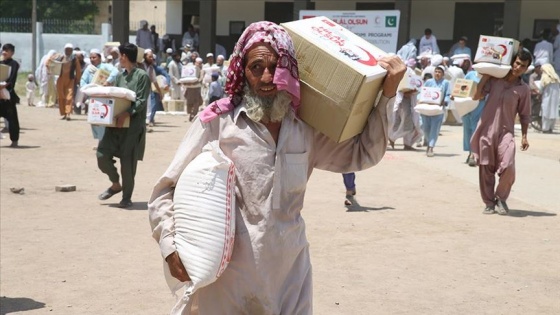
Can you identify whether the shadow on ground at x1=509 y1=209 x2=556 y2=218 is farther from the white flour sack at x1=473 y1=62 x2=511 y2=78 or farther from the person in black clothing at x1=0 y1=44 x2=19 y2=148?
the person in black clothing at x1=0 y1=44 x2=19 y2=148

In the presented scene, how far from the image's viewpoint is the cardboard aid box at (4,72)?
15883 millimetres

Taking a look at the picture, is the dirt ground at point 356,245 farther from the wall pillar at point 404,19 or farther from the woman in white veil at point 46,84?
the woman in white veil at point 46,84

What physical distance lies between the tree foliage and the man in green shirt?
41490 mm

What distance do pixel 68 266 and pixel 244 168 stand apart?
4.25 metres

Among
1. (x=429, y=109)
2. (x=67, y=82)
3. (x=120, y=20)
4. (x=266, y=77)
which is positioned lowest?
(x=67, y=82)

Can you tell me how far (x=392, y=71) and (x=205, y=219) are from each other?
875 millimetres

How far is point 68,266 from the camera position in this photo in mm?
7547

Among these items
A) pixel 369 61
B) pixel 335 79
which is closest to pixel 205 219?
pixel 335 79

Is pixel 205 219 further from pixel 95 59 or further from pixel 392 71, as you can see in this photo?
pixel 95 59

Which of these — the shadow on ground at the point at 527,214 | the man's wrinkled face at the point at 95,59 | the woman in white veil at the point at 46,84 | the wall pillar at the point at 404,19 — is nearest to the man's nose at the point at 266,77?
the shadow on ground at the point at 527,214

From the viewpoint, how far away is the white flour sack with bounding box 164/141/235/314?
3484 mm

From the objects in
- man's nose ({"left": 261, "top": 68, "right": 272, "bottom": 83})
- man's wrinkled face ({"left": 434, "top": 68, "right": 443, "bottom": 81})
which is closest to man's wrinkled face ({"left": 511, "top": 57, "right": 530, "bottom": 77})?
man's nose ({"left": 261, "top": 68, "right": 272, "bottom": 83})

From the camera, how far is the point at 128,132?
10.4 metres

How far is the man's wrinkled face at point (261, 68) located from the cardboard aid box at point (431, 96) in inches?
547
